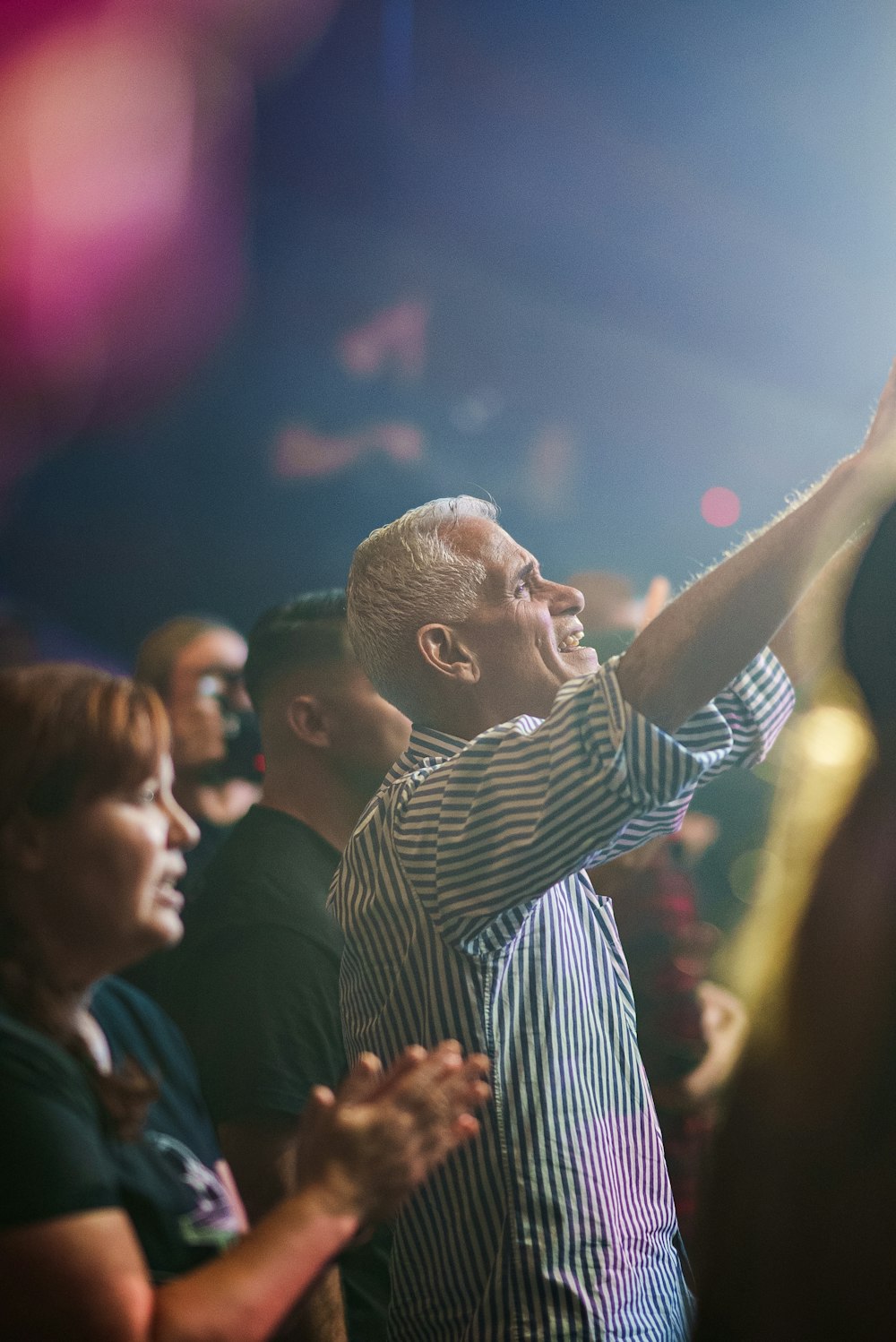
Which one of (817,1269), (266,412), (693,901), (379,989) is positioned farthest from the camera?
(693,901)

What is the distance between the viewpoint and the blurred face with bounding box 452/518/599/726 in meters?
1.17

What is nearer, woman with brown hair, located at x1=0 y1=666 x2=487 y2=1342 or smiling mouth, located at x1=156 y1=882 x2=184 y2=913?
woman with brown hair, located at x1=0 y1=666 x2=487 y2=1342

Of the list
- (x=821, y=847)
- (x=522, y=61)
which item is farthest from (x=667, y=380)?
(x=821, y=847)

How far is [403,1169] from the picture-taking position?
0.71 meters

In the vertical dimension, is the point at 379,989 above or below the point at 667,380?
below

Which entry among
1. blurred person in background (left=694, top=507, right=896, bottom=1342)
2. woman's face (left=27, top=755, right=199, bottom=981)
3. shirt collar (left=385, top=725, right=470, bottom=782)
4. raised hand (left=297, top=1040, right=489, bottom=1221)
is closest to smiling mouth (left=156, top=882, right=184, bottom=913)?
woman's face (left=27, top=755, right=199, bottom=981)

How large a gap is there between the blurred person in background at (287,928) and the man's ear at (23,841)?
1.12 ft

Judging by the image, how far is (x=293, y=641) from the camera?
1.46 m

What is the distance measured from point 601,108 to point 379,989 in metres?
1.59

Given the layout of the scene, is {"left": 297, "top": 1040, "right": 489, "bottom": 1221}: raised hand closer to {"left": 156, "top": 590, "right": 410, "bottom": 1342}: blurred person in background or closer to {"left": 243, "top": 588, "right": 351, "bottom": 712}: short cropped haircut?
{"left": 156, "top": 590, "right": 410, "bottom": 1342}: blurred person in background

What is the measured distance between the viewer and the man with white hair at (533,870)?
0.84 meters

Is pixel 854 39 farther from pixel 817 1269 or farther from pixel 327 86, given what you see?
pixel 817 1269

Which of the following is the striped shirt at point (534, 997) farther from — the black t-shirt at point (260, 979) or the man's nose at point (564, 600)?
the man's nose at point (564, 600)

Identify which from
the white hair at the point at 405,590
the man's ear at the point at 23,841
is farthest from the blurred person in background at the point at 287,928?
the man's ear at the point at 23,841
